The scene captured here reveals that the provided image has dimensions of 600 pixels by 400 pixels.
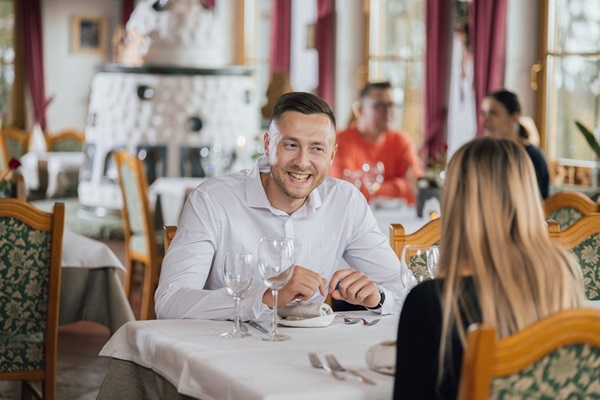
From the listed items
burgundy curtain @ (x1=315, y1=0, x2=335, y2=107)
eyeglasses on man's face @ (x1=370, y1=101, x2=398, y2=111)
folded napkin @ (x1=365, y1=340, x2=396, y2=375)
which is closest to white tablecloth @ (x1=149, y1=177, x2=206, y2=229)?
eyeglasses on man's face @ (x1=370, y1=101, x2=398, y2=111)

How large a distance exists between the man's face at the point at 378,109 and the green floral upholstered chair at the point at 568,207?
215cm

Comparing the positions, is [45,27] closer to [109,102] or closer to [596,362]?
[109,102]

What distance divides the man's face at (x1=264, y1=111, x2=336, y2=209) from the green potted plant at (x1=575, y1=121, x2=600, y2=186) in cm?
392

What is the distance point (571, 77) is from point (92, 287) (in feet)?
15.2

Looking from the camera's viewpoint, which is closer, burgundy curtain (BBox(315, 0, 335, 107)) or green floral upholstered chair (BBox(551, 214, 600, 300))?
green floral upholstered chair (BBox(551, 214, 600, 300))

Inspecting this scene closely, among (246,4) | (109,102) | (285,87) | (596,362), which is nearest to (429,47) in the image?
(285,87)

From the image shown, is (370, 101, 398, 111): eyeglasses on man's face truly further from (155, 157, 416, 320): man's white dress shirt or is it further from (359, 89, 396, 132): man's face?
(155, 157, 416, 320): man's white dress shirt

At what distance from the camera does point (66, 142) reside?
1322 cm

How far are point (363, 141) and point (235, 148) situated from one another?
110 inches

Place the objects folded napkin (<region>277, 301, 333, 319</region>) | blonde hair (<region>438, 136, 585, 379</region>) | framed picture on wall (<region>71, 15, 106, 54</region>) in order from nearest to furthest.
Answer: blonde hair (<region>438, 136, 585, 379</region>), folded napkin (<region>277, 301, 333, 319</region>), framed picture on wall (<region>71, 15, 106, 54</region>)

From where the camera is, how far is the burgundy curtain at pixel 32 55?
50.7ft

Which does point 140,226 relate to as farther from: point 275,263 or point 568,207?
point 275,263

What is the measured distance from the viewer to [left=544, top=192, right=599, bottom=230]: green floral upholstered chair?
4.74m

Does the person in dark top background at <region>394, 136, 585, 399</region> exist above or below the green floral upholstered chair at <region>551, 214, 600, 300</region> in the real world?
above
